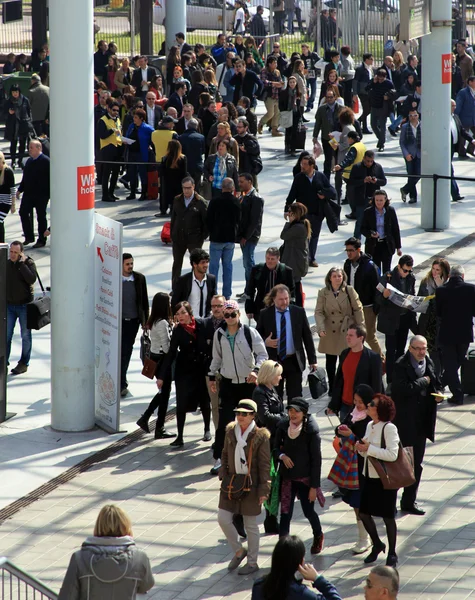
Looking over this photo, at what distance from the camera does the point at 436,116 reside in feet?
65.8

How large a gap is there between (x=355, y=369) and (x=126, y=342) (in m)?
3.39

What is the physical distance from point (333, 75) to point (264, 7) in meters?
17.9

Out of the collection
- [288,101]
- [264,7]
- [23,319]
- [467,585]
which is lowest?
[467,585]

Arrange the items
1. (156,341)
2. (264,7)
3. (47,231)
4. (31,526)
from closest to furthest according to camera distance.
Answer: (31,526)
(156,341)
(47,231)
(264,7)

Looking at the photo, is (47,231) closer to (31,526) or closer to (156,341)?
(156,341)

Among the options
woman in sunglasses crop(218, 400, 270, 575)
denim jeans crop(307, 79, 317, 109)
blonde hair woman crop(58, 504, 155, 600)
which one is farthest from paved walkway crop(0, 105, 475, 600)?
denim jeans crop(307, 79, 317, 109)

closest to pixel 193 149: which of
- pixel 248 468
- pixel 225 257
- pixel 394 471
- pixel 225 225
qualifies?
pixel 225 257

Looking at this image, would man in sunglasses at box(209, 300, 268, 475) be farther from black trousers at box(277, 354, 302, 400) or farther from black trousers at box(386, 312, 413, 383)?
black trousers at box(386, 312, 413, 383)

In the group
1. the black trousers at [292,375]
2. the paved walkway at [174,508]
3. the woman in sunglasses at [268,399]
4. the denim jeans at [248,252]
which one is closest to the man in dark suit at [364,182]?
the denim jeans at [248,252]

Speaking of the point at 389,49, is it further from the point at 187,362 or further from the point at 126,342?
the point at 187,362

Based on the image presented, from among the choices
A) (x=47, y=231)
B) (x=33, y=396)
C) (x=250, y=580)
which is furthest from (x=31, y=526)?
(x=47, y=231)

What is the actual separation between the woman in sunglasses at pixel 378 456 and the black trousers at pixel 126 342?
4300 millimetres

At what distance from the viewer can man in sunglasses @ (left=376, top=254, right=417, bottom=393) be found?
12.9 m

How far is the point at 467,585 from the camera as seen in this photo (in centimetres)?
888
